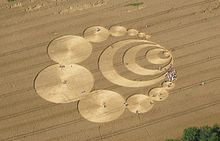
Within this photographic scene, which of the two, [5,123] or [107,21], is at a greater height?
[107,21]

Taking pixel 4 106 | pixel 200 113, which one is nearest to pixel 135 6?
pixel 200 113

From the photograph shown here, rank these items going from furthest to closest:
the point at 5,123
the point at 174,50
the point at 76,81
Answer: the point at 174,50, the point at 76,81, the point at 5,123

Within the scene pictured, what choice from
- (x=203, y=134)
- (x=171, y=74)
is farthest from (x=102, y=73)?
(x=203, y=134)

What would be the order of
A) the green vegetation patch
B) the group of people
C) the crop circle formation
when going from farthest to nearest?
the group of people, the crop circle formation, the green vegetation patch

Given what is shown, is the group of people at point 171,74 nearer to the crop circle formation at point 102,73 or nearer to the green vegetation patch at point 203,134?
the crop circle formation at point 102,73

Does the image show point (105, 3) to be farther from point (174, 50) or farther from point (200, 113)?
point (200, 113)

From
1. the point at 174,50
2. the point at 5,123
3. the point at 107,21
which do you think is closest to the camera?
the point at 5,123

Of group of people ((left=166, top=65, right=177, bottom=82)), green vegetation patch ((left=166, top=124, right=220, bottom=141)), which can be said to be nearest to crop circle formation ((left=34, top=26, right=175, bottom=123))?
group of people ((left=166, top=65, right=177, bottom=82))

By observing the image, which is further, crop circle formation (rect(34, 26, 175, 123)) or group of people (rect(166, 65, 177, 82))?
group of people (rect(166, 65, 177, 82))

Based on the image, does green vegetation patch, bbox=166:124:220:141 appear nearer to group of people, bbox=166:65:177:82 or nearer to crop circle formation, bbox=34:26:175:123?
crop circle formation, bbox=34:26:175:123
